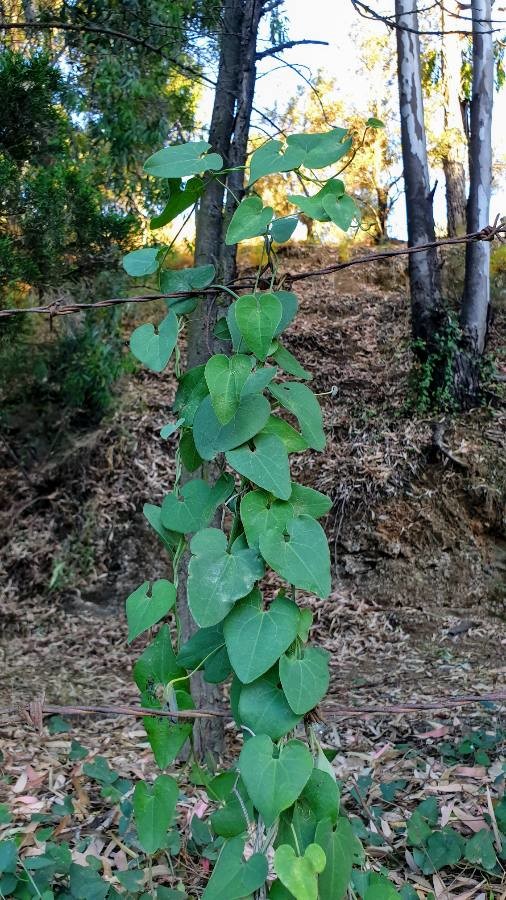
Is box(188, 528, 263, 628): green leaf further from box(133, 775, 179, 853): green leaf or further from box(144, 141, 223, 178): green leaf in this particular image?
box(144, 141, 223, 178): green leaf

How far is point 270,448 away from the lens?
3.54 ft

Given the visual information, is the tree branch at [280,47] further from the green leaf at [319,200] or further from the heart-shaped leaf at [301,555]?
the heart-shaped leaf at [301,555]

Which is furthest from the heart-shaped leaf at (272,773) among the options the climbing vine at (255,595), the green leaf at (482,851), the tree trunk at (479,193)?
the tree trunk at (479,193)

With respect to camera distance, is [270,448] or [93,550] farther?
[93,550]

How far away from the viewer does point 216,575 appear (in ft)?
3.43

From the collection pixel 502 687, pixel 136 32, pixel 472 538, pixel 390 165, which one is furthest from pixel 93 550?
pixel 390 165

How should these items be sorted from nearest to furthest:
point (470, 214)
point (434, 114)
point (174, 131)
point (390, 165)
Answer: point (174, 131), point (470, 214), point (434, 114), point (390, 165)

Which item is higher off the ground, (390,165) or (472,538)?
(390,165)

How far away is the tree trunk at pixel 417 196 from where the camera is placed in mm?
5512

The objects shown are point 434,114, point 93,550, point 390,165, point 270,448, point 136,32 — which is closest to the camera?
point 270,448

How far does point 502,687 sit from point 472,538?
1407 mm

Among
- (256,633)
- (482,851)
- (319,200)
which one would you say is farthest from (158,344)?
(482,851)

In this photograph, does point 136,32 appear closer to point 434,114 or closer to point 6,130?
point 6,130

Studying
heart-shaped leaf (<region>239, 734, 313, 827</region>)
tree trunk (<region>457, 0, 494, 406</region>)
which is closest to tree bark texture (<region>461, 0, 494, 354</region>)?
tree trunk (<region>457, 0, 494, 406</region>)
